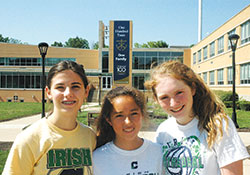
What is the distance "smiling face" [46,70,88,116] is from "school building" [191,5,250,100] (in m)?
17.6

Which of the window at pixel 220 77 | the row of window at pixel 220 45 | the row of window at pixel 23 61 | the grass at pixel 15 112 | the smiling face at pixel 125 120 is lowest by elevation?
the grass at pixel 15 112

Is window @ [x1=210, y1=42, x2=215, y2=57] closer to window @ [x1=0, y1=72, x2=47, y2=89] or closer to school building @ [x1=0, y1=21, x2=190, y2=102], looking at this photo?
school building @ [x1=0, y1=21, x2=190, y2=102]

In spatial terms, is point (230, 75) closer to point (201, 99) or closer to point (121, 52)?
point (121, 52)

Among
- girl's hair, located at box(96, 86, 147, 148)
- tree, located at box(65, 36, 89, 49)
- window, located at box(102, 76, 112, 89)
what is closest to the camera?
girl's hair, located at box(96, 86, 147, 148)

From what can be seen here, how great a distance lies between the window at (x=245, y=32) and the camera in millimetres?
22547

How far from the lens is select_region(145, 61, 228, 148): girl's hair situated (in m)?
1.91

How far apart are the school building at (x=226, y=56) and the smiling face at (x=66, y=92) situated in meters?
17.6

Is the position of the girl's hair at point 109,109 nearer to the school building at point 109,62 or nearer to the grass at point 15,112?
the grass at point 15,112

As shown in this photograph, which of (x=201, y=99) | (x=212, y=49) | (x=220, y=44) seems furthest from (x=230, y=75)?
(x=201, y=99)

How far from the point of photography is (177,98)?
204 centimetres

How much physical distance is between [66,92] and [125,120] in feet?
1.86

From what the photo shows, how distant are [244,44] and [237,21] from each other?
3.29 meters

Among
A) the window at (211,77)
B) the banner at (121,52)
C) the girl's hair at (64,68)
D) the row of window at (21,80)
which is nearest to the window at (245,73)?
the window at (211,77)

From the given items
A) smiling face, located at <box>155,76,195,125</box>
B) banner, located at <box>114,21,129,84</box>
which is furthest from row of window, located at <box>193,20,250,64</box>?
smiling face, located at <box>155,76,195,125</box>
